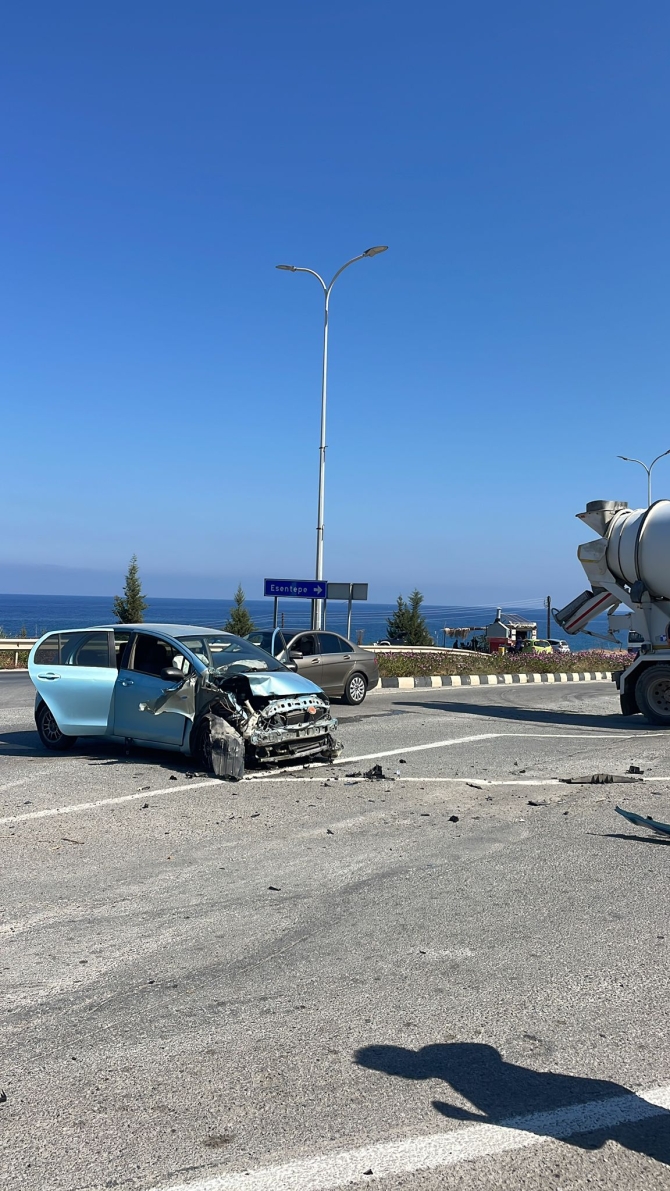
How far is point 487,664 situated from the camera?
102ft

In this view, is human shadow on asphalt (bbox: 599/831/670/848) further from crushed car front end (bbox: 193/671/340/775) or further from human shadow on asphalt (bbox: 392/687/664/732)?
human shadow on asphalt (bbox: 392/687/664/732)

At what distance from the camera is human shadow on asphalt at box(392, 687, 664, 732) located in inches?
626

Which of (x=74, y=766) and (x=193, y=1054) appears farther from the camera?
(x=74, y=766)

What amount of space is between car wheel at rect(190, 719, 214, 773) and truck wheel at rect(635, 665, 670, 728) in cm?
911

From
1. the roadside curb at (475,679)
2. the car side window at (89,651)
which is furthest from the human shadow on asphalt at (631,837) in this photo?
the roadside curb at (475,679)

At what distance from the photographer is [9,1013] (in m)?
4.00

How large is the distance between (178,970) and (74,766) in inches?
247

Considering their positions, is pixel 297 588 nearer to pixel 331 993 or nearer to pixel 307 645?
pixel 307 645

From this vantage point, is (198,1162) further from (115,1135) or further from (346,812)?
(346,812)

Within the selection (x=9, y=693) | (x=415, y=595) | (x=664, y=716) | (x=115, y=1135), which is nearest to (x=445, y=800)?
(x=115, y=1135)

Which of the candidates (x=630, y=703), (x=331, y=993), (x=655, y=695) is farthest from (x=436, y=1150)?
(x=630, y=703)

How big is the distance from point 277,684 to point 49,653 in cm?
302

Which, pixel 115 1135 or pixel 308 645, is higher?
pixel 308 645

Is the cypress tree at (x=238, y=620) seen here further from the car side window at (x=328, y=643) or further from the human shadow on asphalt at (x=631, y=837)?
the human shadow on asphalt at (x=631, y=837)
